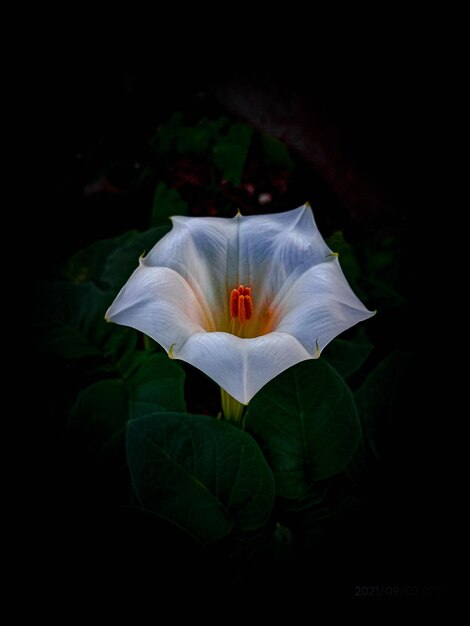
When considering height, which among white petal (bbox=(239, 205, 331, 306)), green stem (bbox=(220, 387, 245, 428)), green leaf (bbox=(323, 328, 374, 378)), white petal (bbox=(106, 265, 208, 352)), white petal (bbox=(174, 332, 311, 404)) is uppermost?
white petal (bbox=(239, 205, 331, 306))

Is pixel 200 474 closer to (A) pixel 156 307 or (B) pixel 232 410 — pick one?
(B) pixel 232 410

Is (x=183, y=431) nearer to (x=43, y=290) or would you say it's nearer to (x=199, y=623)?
(x=199, y=623)

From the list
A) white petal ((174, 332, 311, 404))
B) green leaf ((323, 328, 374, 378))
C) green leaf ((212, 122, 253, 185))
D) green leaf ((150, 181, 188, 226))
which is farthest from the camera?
green leaf ((212, 122, 253, 185))

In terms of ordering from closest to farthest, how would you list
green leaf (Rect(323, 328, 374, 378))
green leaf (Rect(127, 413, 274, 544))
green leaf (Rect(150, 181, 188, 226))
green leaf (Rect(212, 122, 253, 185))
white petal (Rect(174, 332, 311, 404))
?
1. white petal (Rect(174, 332, 311, 404))
2. green leaf (Rect(127, 413, 274, 544))
3. green leaf (Rect(323, 328, 374, 378))
4. green leaf (Rect(150, 181, 188, 226))
5. green leaf (Rect(212, 122, 253, 185))

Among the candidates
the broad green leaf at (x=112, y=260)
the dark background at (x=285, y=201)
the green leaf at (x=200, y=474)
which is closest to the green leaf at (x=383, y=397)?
the dark background at (x=285, y=201)

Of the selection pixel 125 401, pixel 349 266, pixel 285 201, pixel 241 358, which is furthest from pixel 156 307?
pixel 285 201

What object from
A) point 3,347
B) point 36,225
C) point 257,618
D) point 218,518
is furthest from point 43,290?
point 257,618

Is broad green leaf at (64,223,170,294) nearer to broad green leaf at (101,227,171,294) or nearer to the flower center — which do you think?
broad green leaf at (101,227,171,294)

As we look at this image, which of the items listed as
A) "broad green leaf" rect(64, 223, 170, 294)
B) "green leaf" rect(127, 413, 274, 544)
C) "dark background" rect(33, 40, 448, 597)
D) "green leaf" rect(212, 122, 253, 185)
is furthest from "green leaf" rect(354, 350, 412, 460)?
"green leaf" rect(212, 122, 253, 185)
